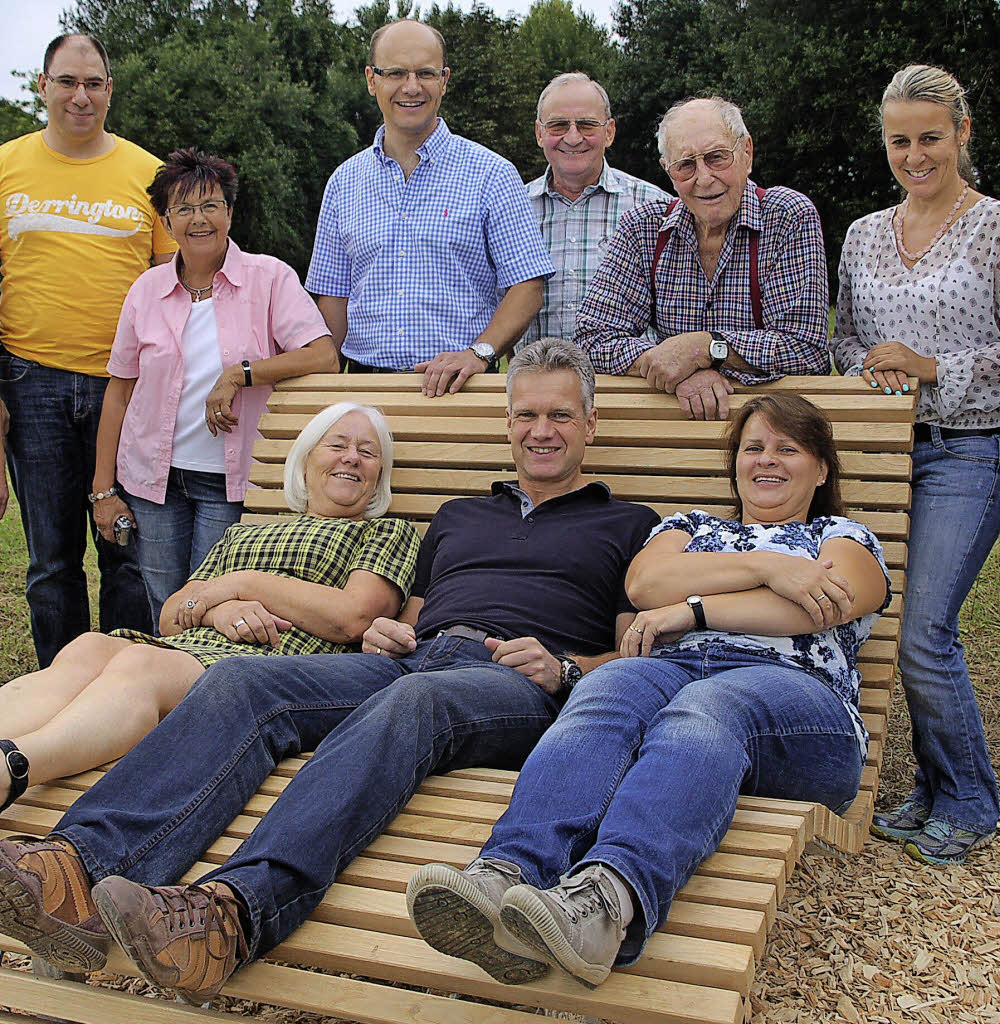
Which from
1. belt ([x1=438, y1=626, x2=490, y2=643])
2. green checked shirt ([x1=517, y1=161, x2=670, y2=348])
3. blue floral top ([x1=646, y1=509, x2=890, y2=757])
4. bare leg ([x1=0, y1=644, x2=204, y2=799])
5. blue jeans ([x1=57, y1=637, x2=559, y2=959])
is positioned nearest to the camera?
blue jeans ([x1=57, y1=637, x2=559, y2=959])

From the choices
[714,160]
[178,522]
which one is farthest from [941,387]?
[178,522]

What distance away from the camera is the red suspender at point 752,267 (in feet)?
12.8

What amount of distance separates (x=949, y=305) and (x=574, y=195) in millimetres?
2083

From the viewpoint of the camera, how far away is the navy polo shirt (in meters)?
3.39

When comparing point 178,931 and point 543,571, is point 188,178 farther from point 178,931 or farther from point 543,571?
point 178,931

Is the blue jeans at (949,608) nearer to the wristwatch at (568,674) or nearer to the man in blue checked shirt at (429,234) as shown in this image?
the wristwatch at (568,674)

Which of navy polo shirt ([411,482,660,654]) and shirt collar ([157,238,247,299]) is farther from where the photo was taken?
shirt collar ([157,238,247,299])

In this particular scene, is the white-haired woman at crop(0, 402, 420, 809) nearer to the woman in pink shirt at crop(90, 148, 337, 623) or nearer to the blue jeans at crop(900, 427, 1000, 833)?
the woman in pink shirt at crop(90, 148, 337, 623)

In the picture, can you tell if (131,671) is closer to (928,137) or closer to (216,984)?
(216,984)

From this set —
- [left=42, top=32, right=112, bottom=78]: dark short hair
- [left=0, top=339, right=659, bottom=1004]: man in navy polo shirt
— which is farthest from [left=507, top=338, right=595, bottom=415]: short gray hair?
[left=42, top=32, right=112, bottom=78]: dark short hair

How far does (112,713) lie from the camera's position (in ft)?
9.27

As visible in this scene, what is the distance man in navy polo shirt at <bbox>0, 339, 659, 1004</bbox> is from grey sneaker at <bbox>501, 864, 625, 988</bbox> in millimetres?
138

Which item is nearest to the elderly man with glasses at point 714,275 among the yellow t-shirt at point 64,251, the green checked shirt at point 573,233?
the green checked shirt at point 573,233

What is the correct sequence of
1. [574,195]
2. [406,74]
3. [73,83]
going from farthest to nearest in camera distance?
[574,195] < [73,83] < [406,74]
